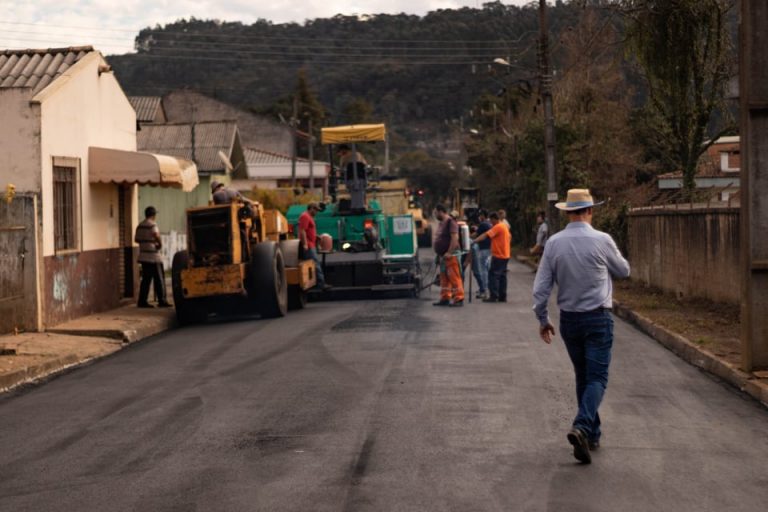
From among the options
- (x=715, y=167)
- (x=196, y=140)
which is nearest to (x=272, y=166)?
(x=196, y=140)

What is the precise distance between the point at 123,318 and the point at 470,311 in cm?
602

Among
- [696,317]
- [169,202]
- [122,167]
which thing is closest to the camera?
[696,317]

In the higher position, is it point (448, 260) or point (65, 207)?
point (65, 207)

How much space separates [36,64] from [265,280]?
5.52 meters

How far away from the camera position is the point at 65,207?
19.5 metres

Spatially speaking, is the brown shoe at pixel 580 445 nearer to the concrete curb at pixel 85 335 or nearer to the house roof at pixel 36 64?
the concrete curb at pixel 85 335

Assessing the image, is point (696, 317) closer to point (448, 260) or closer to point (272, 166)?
point (448, 260)

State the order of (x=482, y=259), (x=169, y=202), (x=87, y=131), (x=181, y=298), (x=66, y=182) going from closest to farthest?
(x=66, y=182) < (x=181, y=298) < (x=87, y=131) < (x=482, y=259) < (x=169, y=202)

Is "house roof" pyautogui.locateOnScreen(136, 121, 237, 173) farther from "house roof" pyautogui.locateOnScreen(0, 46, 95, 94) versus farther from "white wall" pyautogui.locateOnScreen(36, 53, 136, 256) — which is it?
"house roof" pyautogui.locateOnScreen(0, 46, 95, 94)

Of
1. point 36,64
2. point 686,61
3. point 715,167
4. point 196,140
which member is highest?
point 196,140

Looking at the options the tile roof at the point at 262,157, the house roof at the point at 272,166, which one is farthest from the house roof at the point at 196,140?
the tile roof at the point at 262,157

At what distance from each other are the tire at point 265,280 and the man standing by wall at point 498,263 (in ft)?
16.0

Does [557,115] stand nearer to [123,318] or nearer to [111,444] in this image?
[123,318]

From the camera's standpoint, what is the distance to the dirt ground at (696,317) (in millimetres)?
14586
